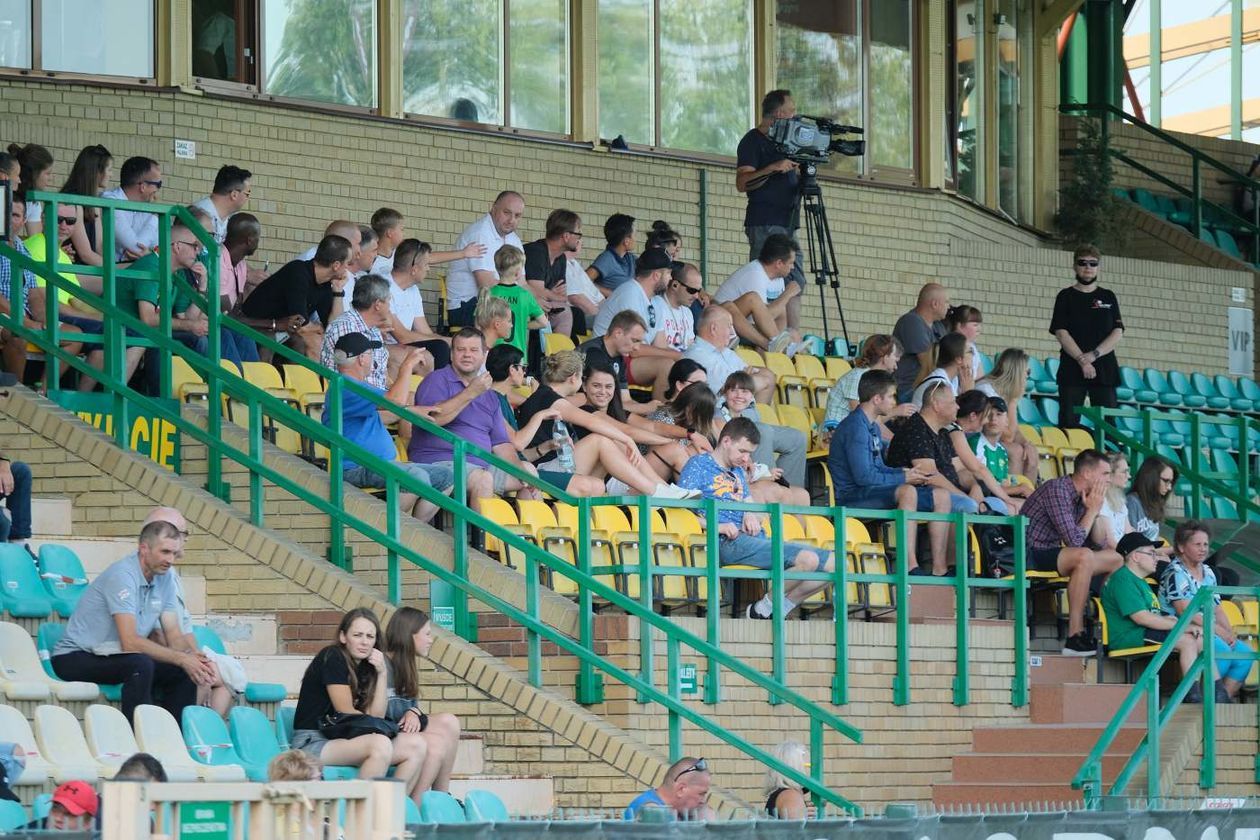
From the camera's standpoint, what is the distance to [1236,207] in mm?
26266

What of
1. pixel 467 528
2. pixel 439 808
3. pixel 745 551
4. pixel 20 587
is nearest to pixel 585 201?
pixel 745 551

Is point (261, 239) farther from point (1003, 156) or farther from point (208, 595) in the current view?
point (1003, 156)

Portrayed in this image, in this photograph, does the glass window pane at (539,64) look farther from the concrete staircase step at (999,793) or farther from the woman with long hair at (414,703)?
the woman with long hair at (414,703)

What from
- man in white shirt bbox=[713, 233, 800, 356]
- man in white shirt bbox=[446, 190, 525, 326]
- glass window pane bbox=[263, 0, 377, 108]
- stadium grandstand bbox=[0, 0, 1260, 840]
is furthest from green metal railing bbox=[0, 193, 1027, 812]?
glass window pane bbox=[263, 0, 377, 108]

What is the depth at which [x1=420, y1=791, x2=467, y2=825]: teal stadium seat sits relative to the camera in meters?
9.59

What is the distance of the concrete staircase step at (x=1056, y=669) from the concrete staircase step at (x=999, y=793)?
4.04 ft

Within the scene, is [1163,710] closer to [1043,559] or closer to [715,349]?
[1043,559]

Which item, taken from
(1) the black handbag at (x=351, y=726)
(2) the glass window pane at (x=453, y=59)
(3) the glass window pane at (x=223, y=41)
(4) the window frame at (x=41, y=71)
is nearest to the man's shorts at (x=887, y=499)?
(1) the black handbag at (x=351, y=726)

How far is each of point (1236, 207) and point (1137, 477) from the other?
10545 mm

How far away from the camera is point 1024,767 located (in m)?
13.5

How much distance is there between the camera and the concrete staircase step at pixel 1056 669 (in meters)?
14.5

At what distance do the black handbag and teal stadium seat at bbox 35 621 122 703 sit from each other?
2.93 feet

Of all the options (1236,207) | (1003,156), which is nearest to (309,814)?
(1003,156)

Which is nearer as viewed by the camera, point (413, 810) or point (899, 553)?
point (413, 810)
